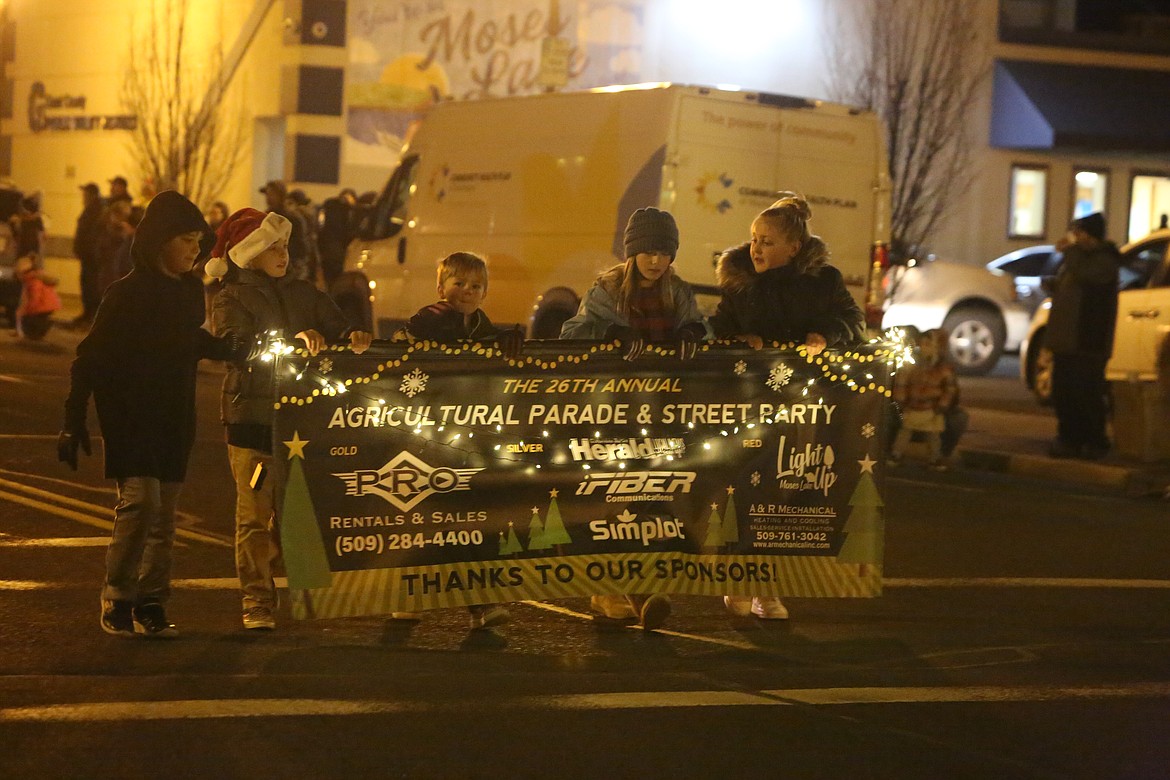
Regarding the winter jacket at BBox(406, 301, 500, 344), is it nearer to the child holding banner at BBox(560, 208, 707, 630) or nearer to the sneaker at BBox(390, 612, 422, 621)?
the child holding banner at BBox(560, 208, 707, 630)

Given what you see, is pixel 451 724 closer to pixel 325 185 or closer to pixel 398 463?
pixel 398 463

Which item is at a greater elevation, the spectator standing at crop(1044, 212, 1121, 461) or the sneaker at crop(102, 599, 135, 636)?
the spectator standing at crop(1044, 212, 1121, 461)

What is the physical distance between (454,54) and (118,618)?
70.3 feet


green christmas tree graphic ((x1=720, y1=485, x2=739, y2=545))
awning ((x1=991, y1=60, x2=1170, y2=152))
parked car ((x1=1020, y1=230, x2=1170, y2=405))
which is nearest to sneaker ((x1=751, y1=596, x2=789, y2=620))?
green christmas tree graphic ((x1=720, y1=485, x2=739, y2=545))

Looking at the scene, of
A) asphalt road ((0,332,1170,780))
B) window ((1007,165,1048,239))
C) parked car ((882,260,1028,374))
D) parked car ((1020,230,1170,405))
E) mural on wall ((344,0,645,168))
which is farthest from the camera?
window ((1007,165,1048,239))

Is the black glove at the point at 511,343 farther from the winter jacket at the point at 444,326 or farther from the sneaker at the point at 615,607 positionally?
the sneaker at the point at 615,607

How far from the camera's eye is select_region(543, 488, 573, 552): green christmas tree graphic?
6.83 meters

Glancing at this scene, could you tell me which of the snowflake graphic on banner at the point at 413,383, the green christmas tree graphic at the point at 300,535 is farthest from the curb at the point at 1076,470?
the green christmas tree graphic at the point at 300,535

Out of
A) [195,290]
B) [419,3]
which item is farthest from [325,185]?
[195,290]

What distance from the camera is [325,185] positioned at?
88.0 ft

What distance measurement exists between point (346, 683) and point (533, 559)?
109 centimetres

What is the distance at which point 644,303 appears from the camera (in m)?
7.10

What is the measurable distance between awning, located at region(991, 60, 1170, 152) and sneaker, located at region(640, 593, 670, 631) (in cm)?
2157

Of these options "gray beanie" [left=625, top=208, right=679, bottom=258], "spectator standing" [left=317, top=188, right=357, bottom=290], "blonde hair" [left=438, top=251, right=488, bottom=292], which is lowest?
"blonde hair" [left=438, top=251, right=488, bottom=292]
